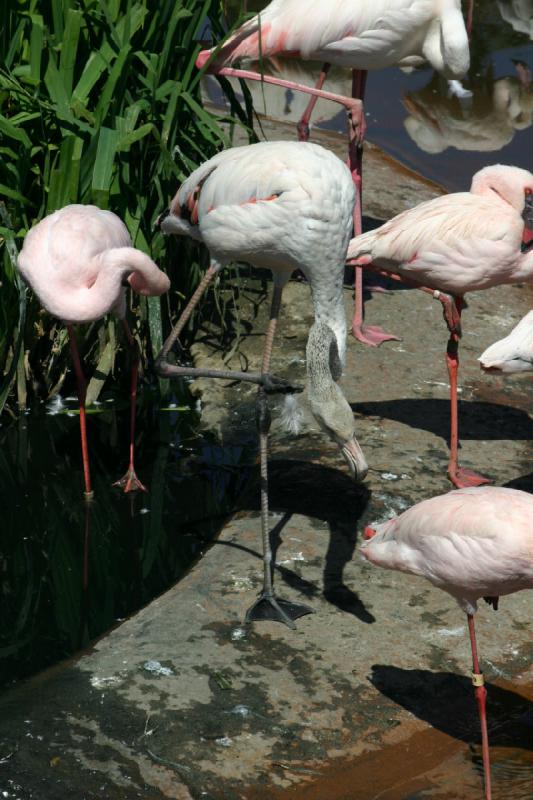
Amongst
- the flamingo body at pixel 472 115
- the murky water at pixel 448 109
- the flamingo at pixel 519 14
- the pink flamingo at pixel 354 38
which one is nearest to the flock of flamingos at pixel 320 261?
the pink flamingo at pixel 354 38

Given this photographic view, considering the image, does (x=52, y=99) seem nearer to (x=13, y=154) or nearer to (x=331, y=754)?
(x=13, y=154)

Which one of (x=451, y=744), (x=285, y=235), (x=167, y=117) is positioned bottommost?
(x=451, y=744)

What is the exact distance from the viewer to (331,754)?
140 inches

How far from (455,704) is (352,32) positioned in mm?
3777

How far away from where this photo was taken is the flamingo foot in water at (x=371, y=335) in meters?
6.26

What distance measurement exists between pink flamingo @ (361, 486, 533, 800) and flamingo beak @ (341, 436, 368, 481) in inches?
21.0

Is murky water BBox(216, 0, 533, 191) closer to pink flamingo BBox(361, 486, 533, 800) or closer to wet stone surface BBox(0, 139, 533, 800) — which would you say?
wet stone surface BBox(0, 139, 533, 800)

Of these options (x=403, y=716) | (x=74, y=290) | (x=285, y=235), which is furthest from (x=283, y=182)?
(x=403, y=716)

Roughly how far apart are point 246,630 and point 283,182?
5.48ft

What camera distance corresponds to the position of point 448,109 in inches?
412

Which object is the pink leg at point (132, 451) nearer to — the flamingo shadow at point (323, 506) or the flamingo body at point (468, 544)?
the flamingo shadow at point (323, 506)

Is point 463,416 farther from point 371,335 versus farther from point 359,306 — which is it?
point 359,306

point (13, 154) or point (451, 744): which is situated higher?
point (13, 154)

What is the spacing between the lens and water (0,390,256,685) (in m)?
4.46
